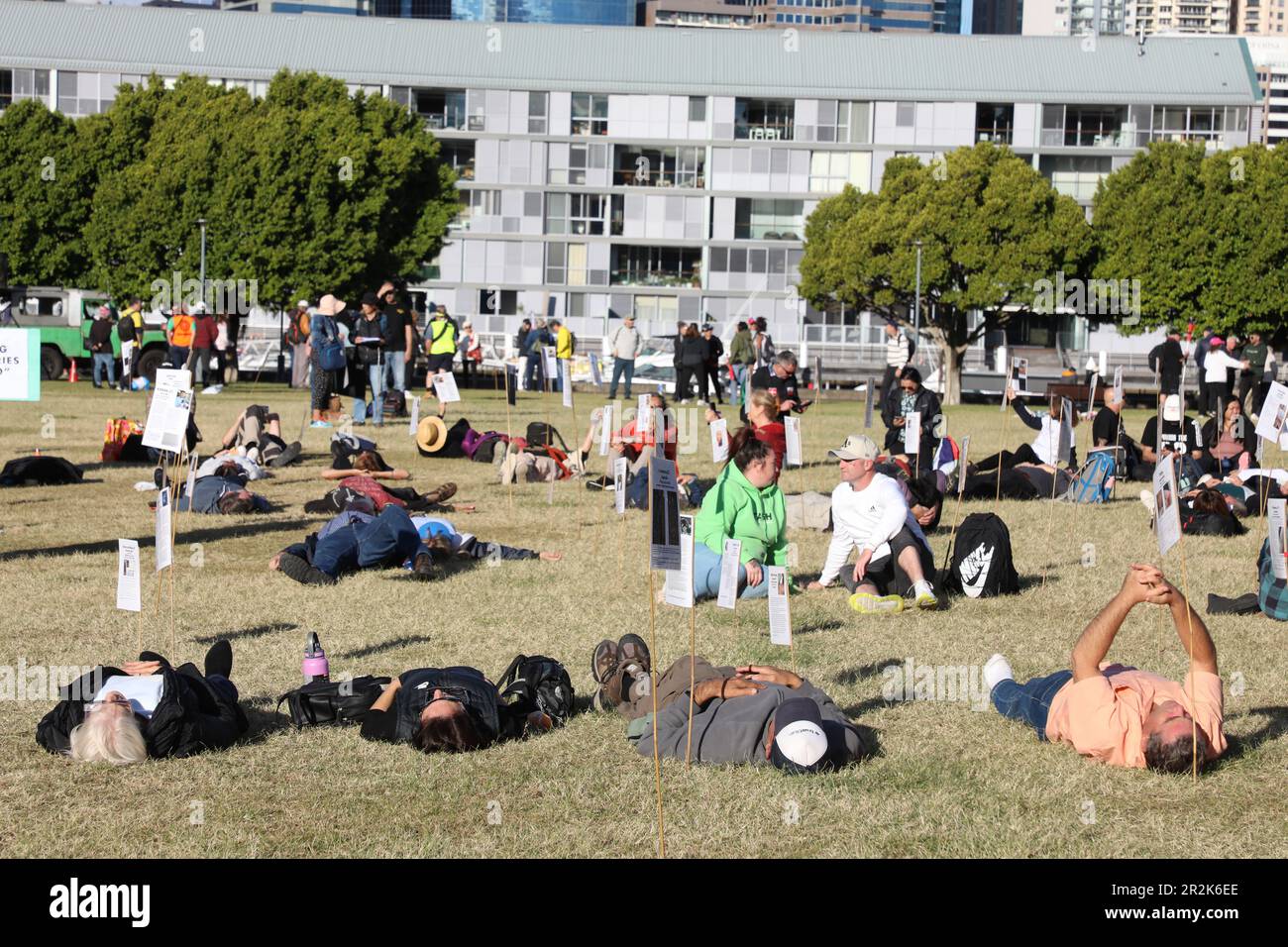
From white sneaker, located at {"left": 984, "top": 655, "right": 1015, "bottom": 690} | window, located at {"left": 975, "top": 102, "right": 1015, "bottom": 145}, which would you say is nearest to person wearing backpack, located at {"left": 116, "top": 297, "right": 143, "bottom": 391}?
white sneaker, located at {"left": 984, "top": 655, "right": 1015, "bottom": 690}

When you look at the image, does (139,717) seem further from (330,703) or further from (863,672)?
(863,672)

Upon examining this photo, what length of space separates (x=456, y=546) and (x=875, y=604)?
3309mm

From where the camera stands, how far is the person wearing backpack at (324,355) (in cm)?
2044

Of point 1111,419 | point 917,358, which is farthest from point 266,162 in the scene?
point 1111,419

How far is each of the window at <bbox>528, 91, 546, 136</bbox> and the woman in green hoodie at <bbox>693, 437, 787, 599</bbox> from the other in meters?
56.7

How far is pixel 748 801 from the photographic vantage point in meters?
6.45

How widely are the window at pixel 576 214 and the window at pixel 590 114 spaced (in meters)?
2.53

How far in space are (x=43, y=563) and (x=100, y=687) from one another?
4.85 m

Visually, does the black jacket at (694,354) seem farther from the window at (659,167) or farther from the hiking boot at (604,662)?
the window at (659,167)

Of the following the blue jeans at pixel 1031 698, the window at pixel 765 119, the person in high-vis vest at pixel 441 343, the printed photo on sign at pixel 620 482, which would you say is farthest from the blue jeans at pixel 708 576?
the window at pixel 765 119

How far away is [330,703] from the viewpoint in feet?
24.6

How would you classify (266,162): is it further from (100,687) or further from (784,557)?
(100,687)

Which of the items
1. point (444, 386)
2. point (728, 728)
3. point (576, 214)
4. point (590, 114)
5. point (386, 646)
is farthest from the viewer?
point (576, 214)

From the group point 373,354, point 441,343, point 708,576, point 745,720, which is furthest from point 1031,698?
point 441,343
